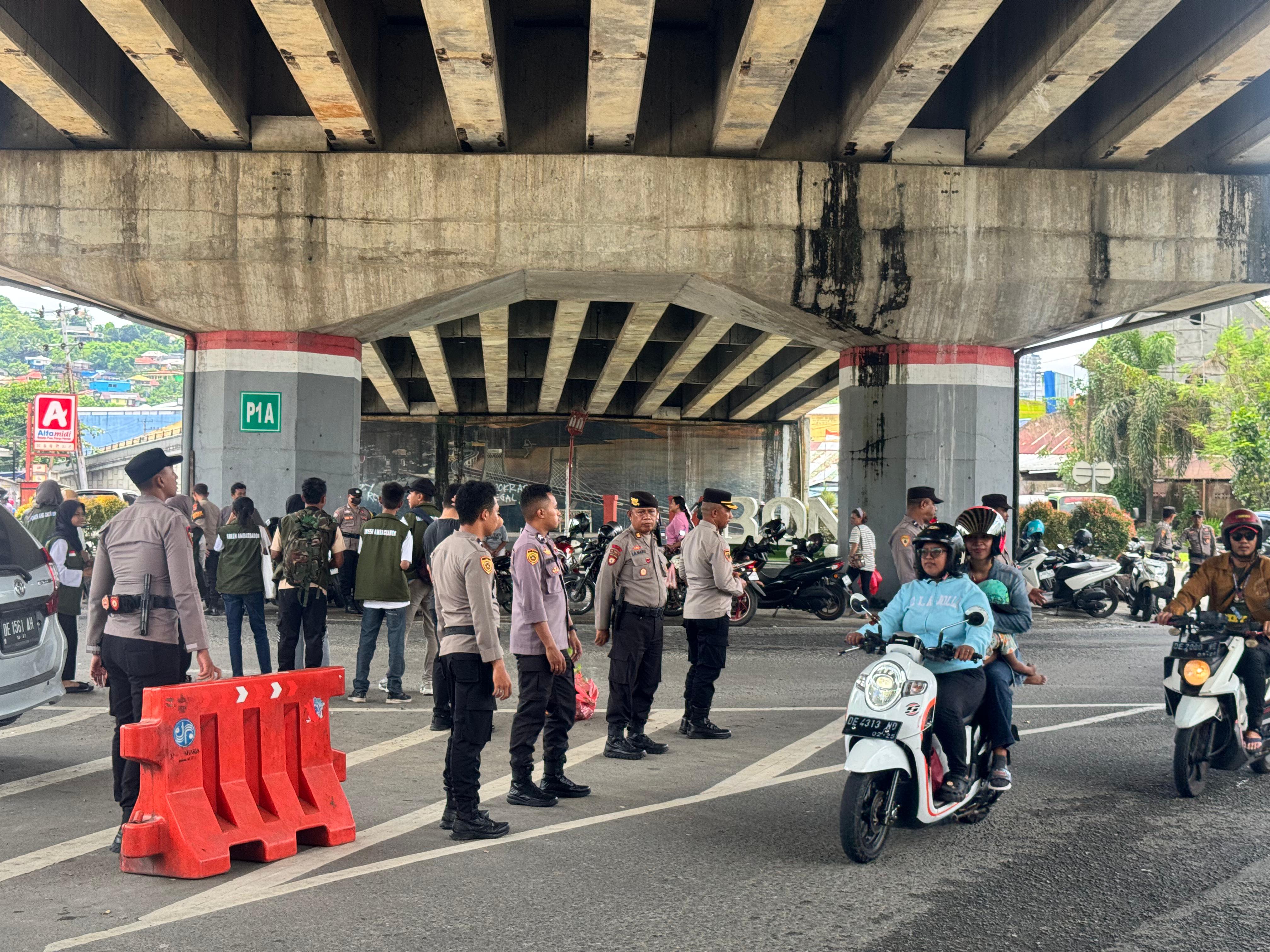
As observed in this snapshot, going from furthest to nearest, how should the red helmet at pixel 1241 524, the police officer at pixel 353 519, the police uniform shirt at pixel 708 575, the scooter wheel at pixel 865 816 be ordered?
the police officer at pixel 353 519 < the police uniform shirt at pixel 708 575 < the red helmet at pixel 1241 524 < the scooter wheel at pixel 865 816

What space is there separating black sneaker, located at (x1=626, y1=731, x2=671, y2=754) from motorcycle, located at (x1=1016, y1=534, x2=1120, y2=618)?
36.0ft

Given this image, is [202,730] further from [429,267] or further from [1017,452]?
[1017,452]

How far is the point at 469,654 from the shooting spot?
5.93m

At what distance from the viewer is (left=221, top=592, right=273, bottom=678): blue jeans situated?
34.3 ft

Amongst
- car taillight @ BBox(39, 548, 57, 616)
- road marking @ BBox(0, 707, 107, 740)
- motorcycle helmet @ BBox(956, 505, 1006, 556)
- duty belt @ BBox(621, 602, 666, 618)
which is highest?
motorcycle helmet @ BBox(956, 505, 1006, 556)

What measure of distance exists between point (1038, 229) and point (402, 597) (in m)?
10.4

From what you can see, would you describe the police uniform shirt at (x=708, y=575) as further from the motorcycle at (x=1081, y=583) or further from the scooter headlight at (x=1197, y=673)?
the motorcycle at (x=1081, y=583)

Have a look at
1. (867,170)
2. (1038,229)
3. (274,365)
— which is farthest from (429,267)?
(1038,229)

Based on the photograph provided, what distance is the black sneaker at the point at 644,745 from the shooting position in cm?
802

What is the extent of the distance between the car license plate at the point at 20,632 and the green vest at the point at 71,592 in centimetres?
295

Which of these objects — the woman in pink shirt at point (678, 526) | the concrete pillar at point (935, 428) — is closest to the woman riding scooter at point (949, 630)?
the concrete pillar at point (935, 428)

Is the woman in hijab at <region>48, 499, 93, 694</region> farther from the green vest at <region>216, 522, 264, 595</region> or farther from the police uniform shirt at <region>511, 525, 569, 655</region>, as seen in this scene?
the police uniform shirt at <region>511, 525, 569, 655</region>

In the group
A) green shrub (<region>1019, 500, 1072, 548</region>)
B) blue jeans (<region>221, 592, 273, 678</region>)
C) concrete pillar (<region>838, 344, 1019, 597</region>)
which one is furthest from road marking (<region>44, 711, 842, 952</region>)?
green shrub (<region>1019, 500, 1072, 548</region>)

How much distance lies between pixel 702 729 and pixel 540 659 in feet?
7.93
